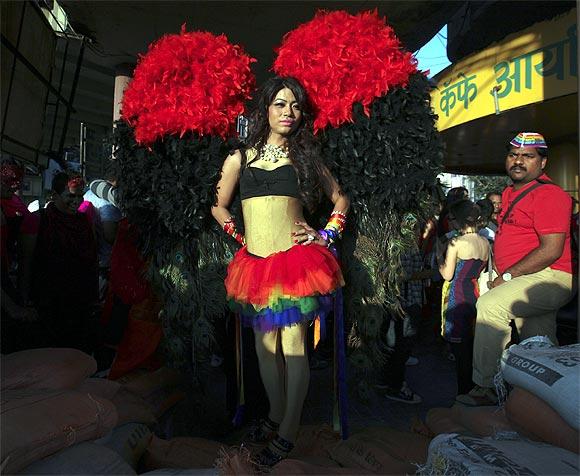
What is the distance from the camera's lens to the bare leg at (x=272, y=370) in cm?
214

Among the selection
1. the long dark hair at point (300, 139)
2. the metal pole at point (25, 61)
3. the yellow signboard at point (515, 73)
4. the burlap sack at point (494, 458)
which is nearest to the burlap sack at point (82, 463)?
the burlap sack at point (494, 458)

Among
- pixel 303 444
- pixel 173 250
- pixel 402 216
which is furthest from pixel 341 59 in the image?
pixel 303 444

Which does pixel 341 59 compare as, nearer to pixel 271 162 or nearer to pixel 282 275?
pixel 271 162

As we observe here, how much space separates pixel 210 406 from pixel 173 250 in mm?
1150

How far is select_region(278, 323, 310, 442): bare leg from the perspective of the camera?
205 cm

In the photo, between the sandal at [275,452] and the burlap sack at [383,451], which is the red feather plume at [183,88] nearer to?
the sandal at [275,452]

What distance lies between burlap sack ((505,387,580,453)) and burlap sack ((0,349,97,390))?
152cm

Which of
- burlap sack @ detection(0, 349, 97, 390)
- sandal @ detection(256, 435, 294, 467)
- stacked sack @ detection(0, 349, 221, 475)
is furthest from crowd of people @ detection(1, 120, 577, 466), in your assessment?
burlap sack @ detection(0, 349, 97, 390)

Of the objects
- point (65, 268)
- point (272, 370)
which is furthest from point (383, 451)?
point (65, 268)

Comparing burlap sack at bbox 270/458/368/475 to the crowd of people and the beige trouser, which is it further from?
the beige trouser

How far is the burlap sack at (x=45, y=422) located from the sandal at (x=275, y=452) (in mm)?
710

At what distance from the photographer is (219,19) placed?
16.9 ft

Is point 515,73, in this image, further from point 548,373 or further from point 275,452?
point 275,452

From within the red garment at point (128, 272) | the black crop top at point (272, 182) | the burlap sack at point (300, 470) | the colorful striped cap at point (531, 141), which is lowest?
the burlap sack at point (300, 470)
